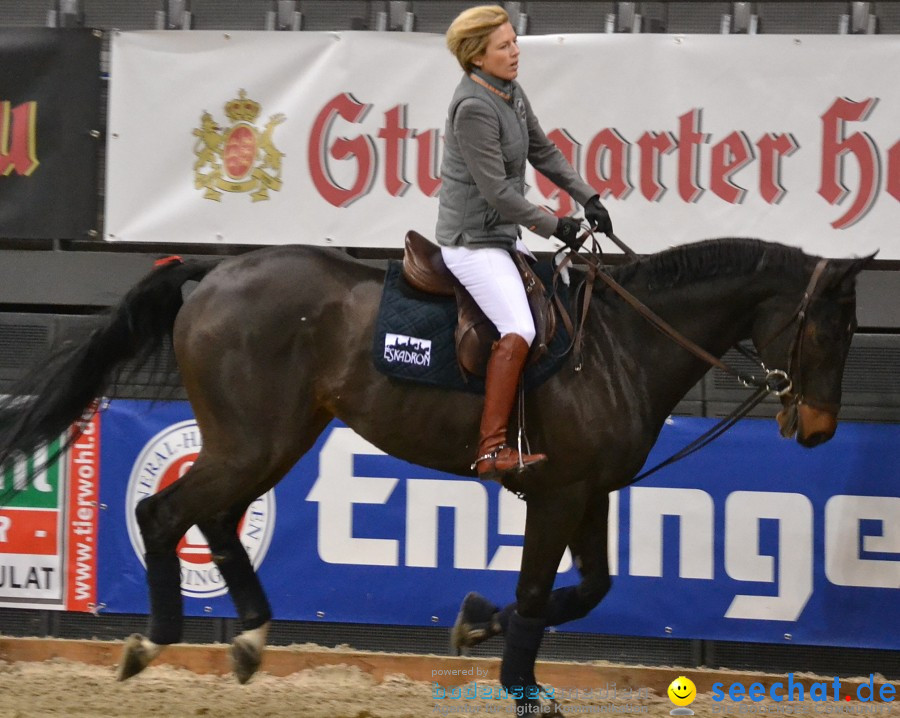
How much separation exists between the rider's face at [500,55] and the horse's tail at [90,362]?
4.38 ft

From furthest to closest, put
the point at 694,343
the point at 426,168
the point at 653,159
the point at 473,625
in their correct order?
the point at 426,168
the point at 653,159
the point at 473,625
the point at 694,343

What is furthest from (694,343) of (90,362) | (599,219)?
(90,362)

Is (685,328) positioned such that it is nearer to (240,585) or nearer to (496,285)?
(496,285)


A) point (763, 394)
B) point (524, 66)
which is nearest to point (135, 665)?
point (763, 394)

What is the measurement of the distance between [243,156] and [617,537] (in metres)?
2.55

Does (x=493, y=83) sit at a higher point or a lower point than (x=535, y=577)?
higher

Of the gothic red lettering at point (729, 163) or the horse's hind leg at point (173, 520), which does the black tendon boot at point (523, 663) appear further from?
the gothic red lettering at point (729, 163)

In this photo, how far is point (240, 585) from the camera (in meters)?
4.59

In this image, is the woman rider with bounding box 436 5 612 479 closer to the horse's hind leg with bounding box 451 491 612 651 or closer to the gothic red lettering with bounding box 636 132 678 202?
the horse's hind leg with bounding box 451 491 612 651

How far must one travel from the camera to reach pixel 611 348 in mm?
4301

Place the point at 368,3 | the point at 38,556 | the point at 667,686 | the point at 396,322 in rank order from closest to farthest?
1. the point at 396,322
2. the point at 667,686
3. the point at 38,556
4. the point at 368,3

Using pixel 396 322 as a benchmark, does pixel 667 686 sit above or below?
below

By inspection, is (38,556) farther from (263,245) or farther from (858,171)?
(858,171)

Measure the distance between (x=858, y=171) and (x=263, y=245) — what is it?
2.85 m
